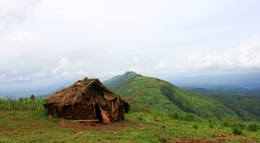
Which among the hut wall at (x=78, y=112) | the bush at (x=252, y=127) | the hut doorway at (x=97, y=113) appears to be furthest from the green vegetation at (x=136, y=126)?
the hut doorway at (x=97, y=113)

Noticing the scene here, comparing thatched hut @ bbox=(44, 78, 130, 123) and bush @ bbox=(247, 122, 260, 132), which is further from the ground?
thatched hut @ bbox=(44, 78, 130, 123)

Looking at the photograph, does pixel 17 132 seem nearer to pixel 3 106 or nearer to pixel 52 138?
pixel 52 138

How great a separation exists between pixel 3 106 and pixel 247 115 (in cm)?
7289

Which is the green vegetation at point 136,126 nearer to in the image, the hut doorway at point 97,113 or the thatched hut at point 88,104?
Result: the thatched hut at point 88,104

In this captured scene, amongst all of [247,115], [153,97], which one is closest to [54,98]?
[153,97]

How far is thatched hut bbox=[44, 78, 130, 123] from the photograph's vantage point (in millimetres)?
16281

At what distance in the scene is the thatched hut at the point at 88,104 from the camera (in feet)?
53.4

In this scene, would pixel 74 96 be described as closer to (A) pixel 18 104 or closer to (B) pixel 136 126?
(B) pixel 136 126

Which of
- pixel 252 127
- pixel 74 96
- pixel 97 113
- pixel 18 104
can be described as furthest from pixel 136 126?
pixel 252 127

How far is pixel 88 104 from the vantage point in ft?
54.3

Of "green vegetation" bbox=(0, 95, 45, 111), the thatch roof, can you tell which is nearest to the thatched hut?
the thatch roof

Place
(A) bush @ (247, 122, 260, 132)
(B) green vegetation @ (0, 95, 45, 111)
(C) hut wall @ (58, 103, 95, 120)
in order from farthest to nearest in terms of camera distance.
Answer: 1. (A) bush @ (247, 122, 260, 132)
2. (B) green vegetation @ (0, 95, 45, 111)
3. (C) hut wall @ (58, 103, 95, 120)

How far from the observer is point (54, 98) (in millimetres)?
18328

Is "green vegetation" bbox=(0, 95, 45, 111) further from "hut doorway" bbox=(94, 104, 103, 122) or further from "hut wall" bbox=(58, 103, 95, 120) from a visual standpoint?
"hut doorway" bbox=(94, 104, 103, 122)
